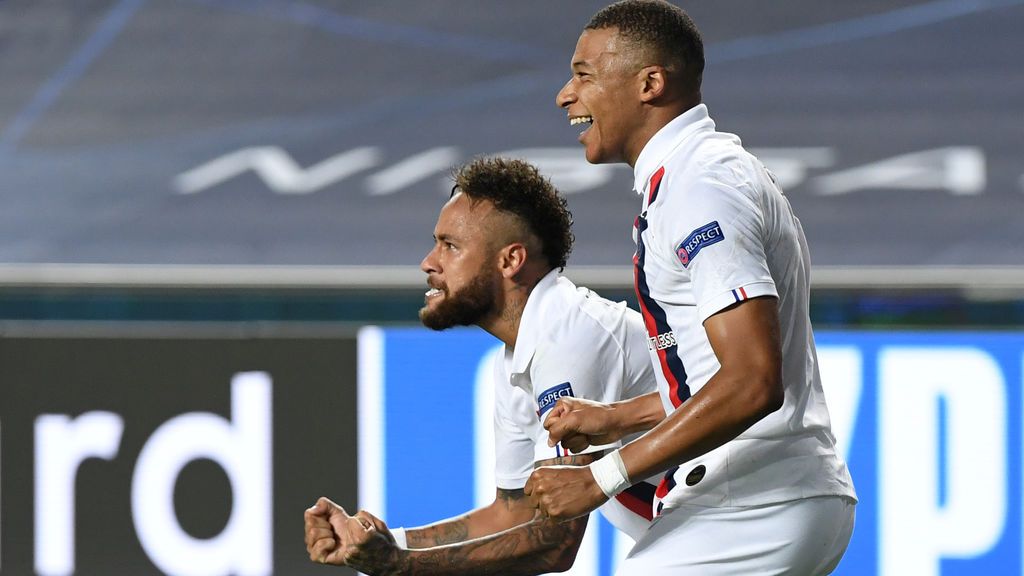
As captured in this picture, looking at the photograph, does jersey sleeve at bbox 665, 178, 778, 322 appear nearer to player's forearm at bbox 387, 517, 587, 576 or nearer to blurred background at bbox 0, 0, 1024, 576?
player's forearm at bbox 387, 517, 587, 576

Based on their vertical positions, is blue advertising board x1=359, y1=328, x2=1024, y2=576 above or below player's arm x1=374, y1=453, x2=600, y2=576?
above

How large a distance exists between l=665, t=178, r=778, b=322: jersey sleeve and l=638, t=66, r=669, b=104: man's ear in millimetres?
262

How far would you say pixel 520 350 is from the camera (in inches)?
107

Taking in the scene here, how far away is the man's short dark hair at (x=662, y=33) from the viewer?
219cm

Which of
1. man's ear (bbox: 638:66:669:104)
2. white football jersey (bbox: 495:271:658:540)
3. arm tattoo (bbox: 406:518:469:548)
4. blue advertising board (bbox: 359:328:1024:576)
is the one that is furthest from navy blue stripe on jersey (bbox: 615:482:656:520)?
blue advertising board (bbox: 359:328:1024:576)

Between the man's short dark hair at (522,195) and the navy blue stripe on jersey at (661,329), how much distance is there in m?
0.73

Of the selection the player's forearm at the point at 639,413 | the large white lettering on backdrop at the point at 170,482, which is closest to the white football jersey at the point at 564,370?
the player's forearm at the point at 639,413

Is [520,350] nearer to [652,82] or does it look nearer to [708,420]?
[652,82]

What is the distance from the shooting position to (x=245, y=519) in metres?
4.18

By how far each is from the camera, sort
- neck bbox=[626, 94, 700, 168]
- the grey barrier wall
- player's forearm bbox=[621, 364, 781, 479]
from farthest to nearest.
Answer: the grey barrier wall
neck bbox=[626, 94, 700, 168]
player's forearm bbox=[621, 364, 781, 479]

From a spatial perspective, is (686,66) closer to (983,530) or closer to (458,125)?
(983,530)

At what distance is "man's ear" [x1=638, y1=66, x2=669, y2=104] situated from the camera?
218 cm

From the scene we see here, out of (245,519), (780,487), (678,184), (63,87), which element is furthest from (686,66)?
(63,87)

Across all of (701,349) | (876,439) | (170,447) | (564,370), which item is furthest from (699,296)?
(170,447)
